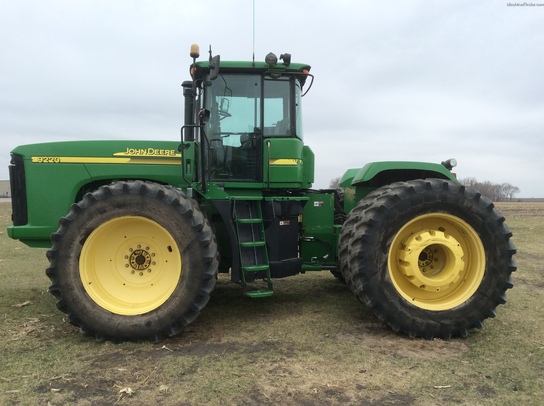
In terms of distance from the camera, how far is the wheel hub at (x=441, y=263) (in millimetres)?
4359

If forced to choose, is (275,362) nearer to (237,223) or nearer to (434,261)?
(237,223)

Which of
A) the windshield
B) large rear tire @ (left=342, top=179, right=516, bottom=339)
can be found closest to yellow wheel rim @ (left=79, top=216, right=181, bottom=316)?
the windshield

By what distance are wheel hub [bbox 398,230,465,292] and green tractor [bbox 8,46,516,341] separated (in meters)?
0.02

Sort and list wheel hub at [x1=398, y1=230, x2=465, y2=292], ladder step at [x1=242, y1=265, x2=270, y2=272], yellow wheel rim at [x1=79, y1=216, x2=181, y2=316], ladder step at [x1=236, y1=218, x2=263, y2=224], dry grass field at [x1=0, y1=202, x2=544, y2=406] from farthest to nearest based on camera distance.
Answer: ladder step at [x1=236, y1=218, x2=263, y2=224] → ladder step at [x1=242, y1=265, x2=270, y2=272] → wheel hub at [x1=398, y1=230, x2=465, y2=292] → yellow wheel rim at [x1=79, y1=216, x2=181, y2=316] → dry grass field at [x1=0, y1=202, x2=544, y2=406]

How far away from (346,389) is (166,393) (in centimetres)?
133

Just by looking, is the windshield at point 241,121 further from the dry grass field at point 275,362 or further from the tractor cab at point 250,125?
the dry grass field at point 275,362

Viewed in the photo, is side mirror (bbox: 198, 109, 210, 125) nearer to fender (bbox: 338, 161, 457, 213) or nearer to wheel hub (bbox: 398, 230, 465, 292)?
fender (bbox: 338, 161, 457, 213)

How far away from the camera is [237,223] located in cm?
466

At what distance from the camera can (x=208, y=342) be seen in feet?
13.5

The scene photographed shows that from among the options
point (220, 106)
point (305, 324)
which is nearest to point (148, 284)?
point (305, 324)

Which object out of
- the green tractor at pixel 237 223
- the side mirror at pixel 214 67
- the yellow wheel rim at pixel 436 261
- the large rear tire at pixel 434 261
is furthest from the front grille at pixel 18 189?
the yellow wheel rim at pixel 436 261

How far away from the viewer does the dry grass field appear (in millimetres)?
3084

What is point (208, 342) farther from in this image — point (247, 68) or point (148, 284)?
point (247, 68)

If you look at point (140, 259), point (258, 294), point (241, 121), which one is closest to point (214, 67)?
point (241, 121)
